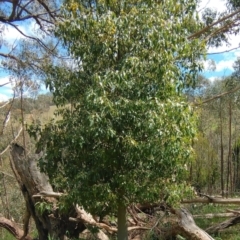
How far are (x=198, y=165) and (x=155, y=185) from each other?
56.2 ft

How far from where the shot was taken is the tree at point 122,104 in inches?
207

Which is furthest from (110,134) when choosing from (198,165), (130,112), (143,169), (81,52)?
(198,165)

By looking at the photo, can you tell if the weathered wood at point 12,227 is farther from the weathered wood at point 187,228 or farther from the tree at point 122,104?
the weathered wood at point 187,228

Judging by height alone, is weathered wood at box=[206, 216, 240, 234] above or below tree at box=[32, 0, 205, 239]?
below

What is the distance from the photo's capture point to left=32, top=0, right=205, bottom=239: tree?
5.26m

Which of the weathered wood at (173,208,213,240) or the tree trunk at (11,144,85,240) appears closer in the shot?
the weathered wood at (173,208,213,240)

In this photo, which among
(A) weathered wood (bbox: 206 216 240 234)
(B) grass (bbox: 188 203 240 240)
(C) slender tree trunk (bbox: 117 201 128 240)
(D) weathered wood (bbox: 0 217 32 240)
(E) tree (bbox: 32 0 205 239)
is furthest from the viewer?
(D) weathered wood (bbox: 0 217 32 240)

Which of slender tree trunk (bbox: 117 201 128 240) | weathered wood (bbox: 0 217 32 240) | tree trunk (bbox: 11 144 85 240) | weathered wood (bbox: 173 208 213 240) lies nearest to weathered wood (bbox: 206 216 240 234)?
weathered wood (bbox: 173 208 213 240)

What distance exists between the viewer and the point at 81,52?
5.80 metres

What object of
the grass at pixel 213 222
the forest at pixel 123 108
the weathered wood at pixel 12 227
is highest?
the forest at pixel 123 108

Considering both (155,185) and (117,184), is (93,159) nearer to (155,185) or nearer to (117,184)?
(117,184)

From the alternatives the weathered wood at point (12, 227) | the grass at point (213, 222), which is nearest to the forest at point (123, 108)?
the grass at point (213, 222)

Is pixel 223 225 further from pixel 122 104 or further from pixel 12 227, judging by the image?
pixel 12 227

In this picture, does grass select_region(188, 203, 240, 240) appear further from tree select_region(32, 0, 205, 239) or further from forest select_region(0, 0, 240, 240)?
tree select_region(32, 0, 205, 239)
